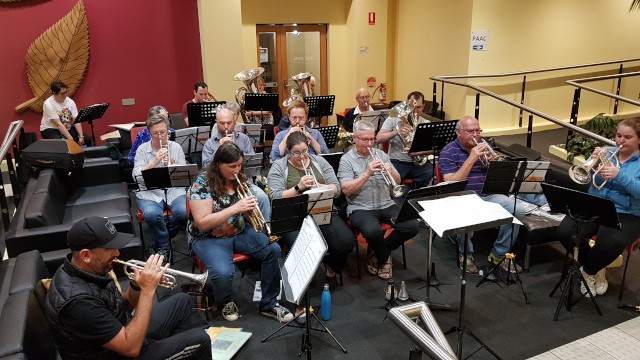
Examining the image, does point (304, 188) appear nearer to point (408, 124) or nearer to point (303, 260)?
point (303, 260)

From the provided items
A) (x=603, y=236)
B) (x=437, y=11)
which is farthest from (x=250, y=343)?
(x=437, y=11)

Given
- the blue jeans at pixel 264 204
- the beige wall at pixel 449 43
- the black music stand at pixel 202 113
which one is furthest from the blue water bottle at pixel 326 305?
the beige wall at pixel 449 43

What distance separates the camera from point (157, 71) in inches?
339

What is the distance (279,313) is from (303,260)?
106 centimetres

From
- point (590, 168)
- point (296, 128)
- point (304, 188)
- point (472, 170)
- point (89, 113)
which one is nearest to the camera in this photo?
point (590, 168)

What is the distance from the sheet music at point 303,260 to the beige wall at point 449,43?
6.24m

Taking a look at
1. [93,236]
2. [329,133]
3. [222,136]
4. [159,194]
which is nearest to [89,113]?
[222,136]

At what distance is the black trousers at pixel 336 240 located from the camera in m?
4.09

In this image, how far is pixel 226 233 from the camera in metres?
3.72

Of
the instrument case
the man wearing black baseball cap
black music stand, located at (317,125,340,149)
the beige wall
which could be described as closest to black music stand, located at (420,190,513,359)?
the man wearing black baseball cap

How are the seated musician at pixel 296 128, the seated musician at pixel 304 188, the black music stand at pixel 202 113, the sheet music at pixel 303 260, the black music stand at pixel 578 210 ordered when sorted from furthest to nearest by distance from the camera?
the black music stand at pixel 202 113
the seated musician at pixel 296 128
the seated musician at pixel 304 188
the black music stand at pixel 578 210
the sheet music at pixel 303 260

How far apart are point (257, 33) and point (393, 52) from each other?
3.04m

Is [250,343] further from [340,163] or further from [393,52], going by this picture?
[393,52]

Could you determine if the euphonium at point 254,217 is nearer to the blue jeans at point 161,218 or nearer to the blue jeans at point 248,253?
the blue jeans at point 248,253
